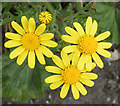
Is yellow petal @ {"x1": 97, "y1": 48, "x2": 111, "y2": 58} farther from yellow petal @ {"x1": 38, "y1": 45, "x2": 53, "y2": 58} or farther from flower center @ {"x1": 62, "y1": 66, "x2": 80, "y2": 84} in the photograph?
yellow petal @ {"x1": 38, "y1": 45, "x2": 53, "y2": 58}

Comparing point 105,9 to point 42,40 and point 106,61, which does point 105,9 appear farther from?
point 42,40

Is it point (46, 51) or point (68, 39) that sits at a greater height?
point (68, 39)

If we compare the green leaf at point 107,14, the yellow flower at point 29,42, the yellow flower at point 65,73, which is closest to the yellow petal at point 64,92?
the yellow flower at point 65,73

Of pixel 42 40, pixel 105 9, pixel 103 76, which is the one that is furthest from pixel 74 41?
pixel 103 76

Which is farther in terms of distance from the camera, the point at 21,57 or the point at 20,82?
the point at 20,82

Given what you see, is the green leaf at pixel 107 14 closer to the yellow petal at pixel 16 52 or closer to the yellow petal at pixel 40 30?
the yellow petal at pixel 40 30

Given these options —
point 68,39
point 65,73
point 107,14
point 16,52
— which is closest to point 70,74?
point 65,73

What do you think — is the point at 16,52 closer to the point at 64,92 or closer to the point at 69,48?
the point at 69,48
